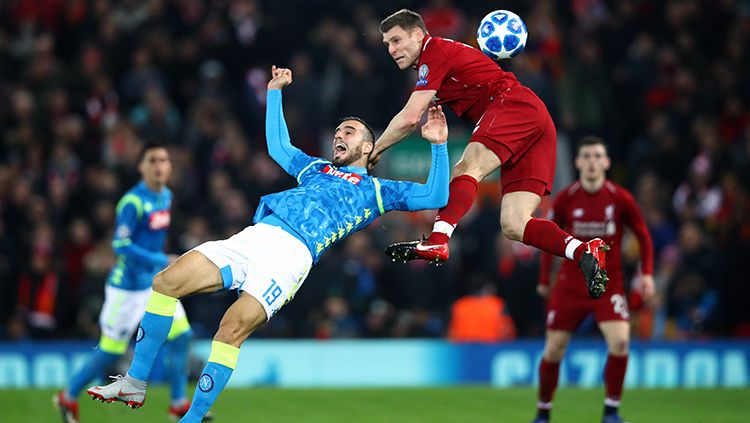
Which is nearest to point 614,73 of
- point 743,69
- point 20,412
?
point 743,69

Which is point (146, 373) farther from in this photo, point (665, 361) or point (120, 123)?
point (120, 123)

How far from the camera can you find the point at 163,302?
25.0 ft

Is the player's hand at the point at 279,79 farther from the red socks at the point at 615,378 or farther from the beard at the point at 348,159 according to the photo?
the red socks at the point at 615,378

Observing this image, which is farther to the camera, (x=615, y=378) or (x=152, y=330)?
(x=615, y=378)

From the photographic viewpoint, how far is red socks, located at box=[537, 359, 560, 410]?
32.5ft

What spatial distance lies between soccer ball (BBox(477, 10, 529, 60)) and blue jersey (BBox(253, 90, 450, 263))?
110 cm

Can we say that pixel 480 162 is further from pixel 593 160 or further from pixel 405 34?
pixel 593 160

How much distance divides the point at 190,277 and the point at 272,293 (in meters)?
0.54

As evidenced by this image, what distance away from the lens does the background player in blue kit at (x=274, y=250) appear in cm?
750

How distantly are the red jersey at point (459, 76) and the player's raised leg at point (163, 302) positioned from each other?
215 cm

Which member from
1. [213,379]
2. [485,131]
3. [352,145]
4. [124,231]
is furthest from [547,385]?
[124,231]

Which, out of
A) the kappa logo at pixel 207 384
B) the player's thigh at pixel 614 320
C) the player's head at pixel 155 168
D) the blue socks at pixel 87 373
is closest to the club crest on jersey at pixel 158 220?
the player's head at pixel 155 168

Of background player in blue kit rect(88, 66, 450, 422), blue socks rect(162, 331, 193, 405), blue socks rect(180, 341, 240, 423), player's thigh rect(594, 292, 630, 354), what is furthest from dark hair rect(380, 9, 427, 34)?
blue socks rect(162, 331, 193, 405)

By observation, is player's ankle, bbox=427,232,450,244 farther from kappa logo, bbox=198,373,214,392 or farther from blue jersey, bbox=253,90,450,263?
kappa logo, bbox=198,373,214,392
